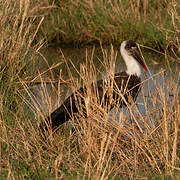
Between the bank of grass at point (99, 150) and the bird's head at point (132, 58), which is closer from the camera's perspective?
the bank of grass at point (99, 150)

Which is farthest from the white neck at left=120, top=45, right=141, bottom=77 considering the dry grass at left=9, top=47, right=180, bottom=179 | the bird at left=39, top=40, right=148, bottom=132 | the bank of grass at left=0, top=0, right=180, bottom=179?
the dry grass at left=9, top=47, right=180, bottom=179

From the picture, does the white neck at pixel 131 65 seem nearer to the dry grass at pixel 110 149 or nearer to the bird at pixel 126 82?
the bird at pixel 126 82

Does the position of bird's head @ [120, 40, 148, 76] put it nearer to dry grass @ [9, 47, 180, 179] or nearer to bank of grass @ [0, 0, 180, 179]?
bank of grass @ [0, 0, 180, 179]

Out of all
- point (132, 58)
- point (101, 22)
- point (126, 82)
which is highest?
point (132, 58)

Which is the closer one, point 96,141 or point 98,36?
point 96,141

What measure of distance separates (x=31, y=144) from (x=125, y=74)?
234 centimetres

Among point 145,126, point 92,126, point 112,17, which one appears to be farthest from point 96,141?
point 112,17

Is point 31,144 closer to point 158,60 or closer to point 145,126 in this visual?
point 145,126

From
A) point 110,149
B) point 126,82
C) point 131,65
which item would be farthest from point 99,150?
point 131,65

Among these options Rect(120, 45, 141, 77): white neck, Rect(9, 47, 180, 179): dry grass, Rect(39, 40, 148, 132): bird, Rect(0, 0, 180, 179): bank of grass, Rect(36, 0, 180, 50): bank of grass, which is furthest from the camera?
Rect(36, 0, 180, 50): bank of grass

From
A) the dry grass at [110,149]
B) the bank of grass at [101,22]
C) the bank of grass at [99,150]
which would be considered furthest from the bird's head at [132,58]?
the bank of grass at [101,22]

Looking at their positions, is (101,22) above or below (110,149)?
below

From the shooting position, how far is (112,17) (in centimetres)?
1080

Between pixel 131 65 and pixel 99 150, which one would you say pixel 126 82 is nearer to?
pixel 131 65
